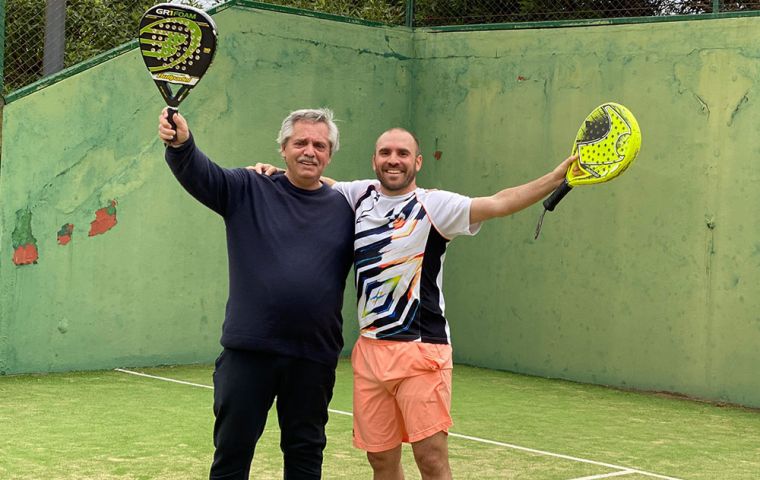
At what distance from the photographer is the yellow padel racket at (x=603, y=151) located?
4227 millimetres

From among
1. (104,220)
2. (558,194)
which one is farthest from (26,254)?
(558,194)

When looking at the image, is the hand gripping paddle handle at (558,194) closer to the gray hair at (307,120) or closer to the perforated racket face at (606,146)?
the perforated racket face at (606,146)

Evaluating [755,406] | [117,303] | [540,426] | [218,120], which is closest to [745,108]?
[755,406]

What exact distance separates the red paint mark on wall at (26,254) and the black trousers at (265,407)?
475cm

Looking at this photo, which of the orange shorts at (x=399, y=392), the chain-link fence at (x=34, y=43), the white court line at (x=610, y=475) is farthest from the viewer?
the chain-link fence at (x=34, y=43)

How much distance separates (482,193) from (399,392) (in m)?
5.79

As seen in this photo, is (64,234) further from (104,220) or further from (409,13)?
(409,13)

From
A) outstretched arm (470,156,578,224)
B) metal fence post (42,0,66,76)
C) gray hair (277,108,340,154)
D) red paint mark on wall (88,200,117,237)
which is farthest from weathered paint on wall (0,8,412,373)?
outstretched arm (470,156,578,224)

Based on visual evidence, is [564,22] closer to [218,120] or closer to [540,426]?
[218,120]

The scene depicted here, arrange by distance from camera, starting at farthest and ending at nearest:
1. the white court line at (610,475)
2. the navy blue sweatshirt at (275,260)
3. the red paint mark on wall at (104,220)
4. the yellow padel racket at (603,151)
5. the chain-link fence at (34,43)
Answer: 1. the chain-link fence at (34,43)
2. the red paint mark on wall at (104,220)
3. the white court line at (610,475)
4. the yellow padel racket at (603,151)
5. the navy blue sweatshirt at (275,260)

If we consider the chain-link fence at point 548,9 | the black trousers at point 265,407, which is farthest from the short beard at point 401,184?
the chain-link fence at point 548,9

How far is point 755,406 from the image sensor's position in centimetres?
856

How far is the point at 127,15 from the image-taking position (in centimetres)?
1068

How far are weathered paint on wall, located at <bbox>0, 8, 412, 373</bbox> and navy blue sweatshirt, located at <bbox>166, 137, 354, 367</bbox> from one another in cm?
475
